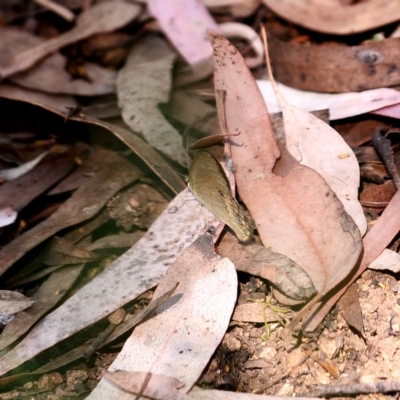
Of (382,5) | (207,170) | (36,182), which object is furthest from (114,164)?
(382,5)

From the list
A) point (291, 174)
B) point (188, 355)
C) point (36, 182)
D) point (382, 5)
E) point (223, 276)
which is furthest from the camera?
point (382, 5)

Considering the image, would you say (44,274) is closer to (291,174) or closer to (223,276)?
(223,276)

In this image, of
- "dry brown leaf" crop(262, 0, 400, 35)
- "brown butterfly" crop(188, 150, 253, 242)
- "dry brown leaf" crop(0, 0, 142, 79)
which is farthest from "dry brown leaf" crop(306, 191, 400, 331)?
"dry brown leaf" crop(0, 0, 142, 79)

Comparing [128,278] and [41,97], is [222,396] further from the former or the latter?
[41,97]

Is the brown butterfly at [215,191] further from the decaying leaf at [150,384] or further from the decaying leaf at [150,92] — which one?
the decaying leaf at [150,384]

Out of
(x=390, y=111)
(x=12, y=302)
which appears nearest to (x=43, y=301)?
(x=12, y=302)
